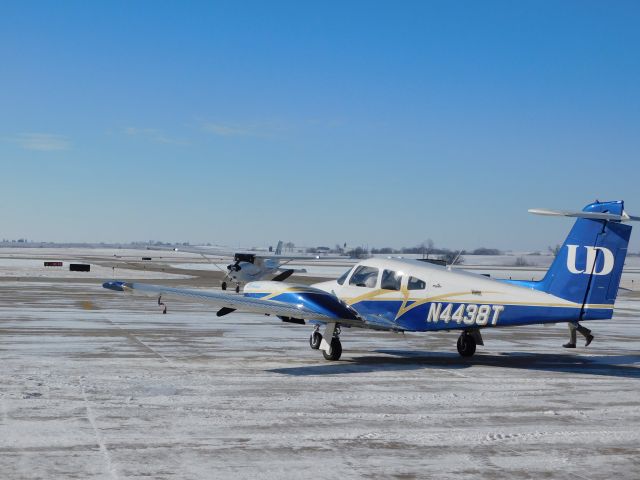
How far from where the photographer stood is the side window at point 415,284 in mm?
16859

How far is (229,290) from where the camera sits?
4738cm

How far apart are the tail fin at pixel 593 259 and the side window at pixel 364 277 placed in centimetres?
375

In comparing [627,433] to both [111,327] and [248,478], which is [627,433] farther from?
[111,327]

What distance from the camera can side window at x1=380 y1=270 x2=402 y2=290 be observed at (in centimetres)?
1727

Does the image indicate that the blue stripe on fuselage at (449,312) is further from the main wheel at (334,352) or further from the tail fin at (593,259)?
the main wheel at (334,352)

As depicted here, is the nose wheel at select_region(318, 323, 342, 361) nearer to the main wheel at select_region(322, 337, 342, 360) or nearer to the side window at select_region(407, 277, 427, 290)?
the main wheel at select_region(322, 337, 342, 360)

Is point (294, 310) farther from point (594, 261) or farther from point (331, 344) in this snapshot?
point (594, 261)

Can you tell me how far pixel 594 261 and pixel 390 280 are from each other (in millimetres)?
4247

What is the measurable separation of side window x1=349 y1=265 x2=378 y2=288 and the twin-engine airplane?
3 cm

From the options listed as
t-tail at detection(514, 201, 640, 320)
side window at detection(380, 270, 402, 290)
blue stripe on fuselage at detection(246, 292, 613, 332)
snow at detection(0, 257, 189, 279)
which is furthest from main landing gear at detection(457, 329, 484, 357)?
snow at detection(0, 257, 189, 279)

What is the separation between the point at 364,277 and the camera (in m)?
18.0

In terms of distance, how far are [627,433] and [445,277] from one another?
6649mm

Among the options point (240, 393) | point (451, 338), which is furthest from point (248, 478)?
point (451, 338)

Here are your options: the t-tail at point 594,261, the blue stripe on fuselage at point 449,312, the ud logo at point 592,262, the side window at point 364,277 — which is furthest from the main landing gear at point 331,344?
the ud logo at point 592,262
